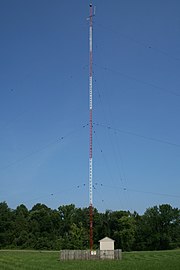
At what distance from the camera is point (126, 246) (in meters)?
114

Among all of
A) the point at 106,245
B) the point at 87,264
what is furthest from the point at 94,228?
the point at 87,264

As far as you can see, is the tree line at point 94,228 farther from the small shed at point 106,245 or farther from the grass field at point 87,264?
the grass field at point 87,264

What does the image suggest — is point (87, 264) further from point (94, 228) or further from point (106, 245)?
point (94, 228)

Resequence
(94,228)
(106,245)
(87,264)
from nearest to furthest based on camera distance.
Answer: (87,264) < (106,245) < (94,228)

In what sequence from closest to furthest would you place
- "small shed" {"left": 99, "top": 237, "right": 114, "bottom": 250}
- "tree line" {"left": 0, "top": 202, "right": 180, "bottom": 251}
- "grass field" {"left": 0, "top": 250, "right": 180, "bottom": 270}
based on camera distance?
"grass field" {"left": 0, "top": 250, "right": 180, "bottom": 270} < "small shed" {"left": 99, "top": 237, "right": 114, "bottom": 250} < "tree line" {"left": 0, "top": 202, "right": 180, "bottom": 251}

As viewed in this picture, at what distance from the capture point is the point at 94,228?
123m

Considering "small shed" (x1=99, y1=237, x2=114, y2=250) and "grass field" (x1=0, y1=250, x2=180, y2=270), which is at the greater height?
"small shed" (x1=99, y1=237, x2=114, y2=250)

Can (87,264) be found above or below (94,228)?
below

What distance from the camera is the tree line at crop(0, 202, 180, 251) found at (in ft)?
371

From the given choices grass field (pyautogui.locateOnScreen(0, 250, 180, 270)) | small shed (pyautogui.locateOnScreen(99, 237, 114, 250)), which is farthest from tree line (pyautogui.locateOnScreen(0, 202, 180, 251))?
grass field (pyautogui.locateOnScreen(0, 250, 180, 270))

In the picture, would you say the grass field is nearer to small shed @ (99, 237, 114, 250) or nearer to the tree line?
small shed @ (99, 237, 114, 250)

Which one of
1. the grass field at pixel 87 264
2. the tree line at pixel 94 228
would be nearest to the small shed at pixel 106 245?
the grass field at pixel 87 264

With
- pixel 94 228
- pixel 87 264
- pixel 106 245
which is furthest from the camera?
pixel 94 228

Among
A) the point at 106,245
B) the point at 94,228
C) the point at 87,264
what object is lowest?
the point at 87,264
